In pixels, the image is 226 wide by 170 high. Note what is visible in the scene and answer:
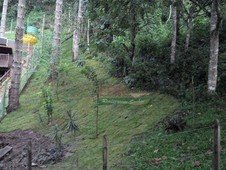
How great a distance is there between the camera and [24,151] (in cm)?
1173

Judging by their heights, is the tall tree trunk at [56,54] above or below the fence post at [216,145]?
above

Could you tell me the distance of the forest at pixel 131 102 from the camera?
29.0 feet

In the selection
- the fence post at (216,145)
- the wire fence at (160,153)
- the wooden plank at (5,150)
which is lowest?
the wooden plank at (5,150)

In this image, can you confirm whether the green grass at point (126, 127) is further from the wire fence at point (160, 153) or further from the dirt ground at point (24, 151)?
the dirt ground at point (24, 151)

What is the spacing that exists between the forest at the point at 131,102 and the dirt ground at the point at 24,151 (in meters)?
0.04

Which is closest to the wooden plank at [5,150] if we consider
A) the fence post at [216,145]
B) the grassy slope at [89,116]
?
the grassy slope at [89,116]

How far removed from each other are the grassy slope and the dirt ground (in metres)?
0.42

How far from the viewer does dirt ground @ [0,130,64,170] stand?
10379 millimetres

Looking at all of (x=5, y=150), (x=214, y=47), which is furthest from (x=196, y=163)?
(x=5, y=150)

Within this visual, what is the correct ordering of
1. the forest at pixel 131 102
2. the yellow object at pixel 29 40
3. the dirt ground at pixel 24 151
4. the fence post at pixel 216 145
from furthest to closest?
the yellow object at pixel 29 40
the dirt ground at pixel 24 151
the forest at pixel 131 102
the fence post at pixel 216 145

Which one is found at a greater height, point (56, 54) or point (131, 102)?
point (56, 54)

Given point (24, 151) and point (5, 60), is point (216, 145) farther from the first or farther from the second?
point (5, 60)

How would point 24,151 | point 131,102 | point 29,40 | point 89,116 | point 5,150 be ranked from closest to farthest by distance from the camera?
point 24,151
point 5,150
point 131,102
point 89,116
point 29,40

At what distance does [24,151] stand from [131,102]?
3713mm
